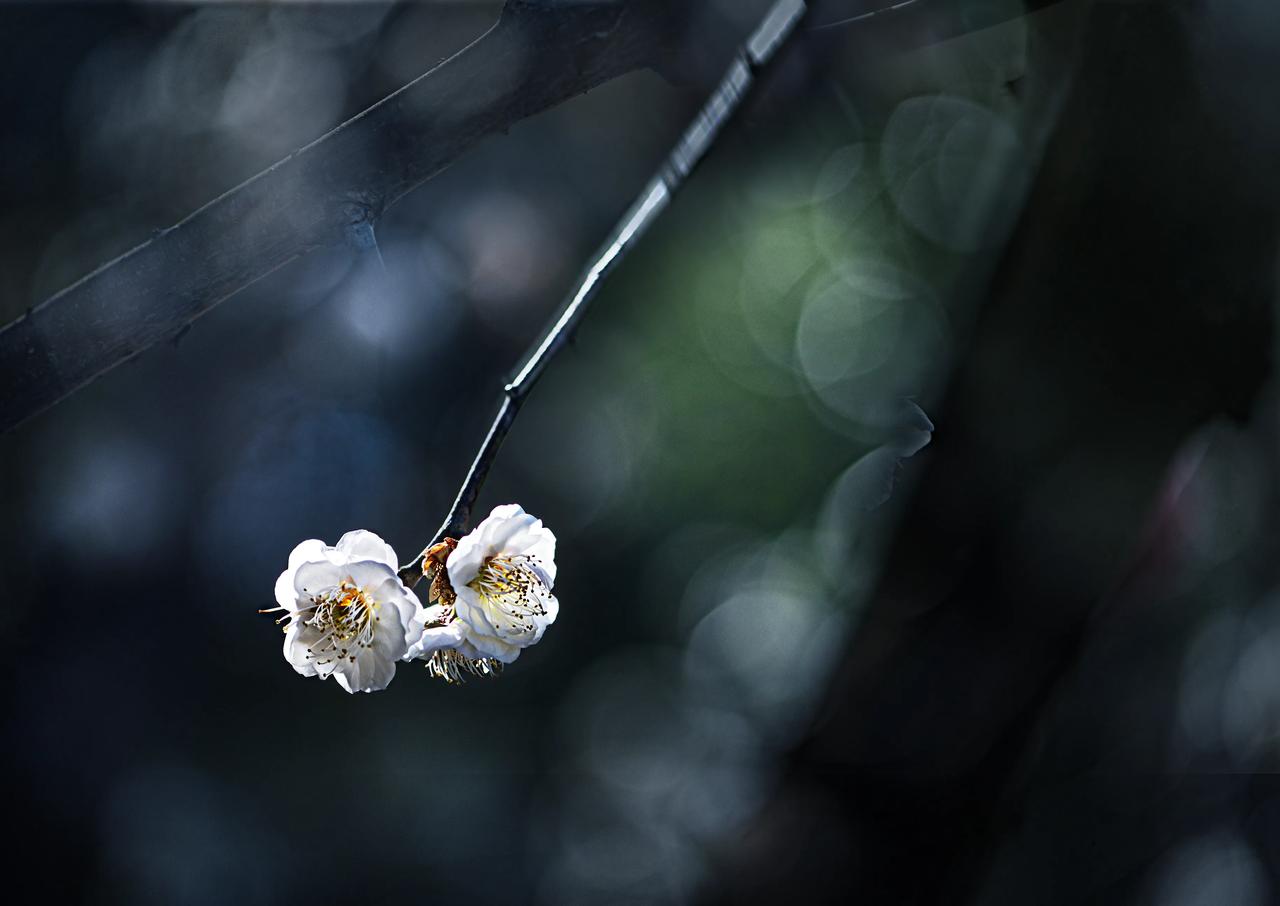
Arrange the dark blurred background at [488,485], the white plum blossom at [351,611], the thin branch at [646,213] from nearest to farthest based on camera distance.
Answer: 1. the thin branch at [646,213]
2. the white plum blossom at [351,611]
3. the dark blurred background at [488,485]

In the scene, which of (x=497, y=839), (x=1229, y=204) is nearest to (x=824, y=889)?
(x=1229, y=204)

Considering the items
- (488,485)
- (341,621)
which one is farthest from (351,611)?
(488,485)

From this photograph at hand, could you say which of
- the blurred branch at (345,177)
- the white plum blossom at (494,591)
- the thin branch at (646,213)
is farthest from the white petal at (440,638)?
the blurred branch at (345,177)

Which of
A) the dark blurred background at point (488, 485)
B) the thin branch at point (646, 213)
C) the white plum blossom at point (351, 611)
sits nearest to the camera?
the thin branch at point (646, 213)

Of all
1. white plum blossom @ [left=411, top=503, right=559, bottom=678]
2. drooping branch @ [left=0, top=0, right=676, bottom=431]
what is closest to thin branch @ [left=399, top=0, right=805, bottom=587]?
white plum blossom @ [left=411, top=503, right=559, bottom=678]

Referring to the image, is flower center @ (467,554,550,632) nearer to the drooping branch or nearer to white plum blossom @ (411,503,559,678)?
white plum blossom @ (411,503,559,678)

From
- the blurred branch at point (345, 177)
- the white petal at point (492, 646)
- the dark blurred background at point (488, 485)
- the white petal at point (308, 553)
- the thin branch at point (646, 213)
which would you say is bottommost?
the dark blurred background at point (488, 485)

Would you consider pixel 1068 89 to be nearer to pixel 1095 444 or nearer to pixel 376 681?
pixel 1095 444

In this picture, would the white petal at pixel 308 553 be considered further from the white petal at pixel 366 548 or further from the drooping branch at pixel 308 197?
the drooping branch at pixel 308 197

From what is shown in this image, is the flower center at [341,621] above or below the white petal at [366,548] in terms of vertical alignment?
below
